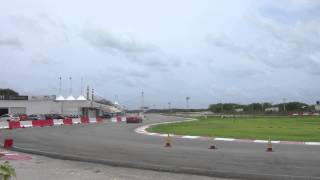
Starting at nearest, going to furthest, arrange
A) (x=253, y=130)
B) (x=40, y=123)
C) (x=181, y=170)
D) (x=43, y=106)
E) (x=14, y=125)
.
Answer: (x=181, y=170)
(x=253, y=130)
(x=14, y=125)
(x=40, y=123)
(x=43, y=106)

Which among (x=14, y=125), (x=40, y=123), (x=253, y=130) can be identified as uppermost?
(x=40, y=123)

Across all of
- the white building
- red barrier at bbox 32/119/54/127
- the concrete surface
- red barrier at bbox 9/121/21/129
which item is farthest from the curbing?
the white building

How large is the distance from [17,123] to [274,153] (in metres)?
37.5

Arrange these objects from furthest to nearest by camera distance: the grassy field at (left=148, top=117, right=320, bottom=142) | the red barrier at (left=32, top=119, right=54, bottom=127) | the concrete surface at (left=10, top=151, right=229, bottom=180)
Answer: the red barrier at (left=32, top=119, right=54, bottom=127), the grassy field at (left=148, top=117, right=320, bottom=142), the concrete surface at (left=10, top=151, right=229, bottom=180)

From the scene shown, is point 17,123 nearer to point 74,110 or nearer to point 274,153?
point 274,153

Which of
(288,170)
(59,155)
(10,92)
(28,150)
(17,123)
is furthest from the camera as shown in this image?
(10,92)

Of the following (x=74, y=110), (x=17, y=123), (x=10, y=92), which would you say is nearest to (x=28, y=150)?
(x=17, y=123)

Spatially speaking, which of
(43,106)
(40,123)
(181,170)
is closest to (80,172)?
(181,170)

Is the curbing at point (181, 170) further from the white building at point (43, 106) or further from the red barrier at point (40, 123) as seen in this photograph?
the white building at point (43, 106)

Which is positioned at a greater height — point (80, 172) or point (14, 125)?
point (14, 125)

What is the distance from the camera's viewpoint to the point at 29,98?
4806 inches

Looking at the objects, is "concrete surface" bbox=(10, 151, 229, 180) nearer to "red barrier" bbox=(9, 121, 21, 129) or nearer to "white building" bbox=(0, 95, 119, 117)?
"red barrier" bbox=(9, 121, 21, 129)

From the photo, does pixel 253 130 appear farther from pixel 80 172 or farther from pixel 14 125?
pixel 80 172

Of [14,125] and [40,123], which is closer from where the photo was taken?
[14,125]
